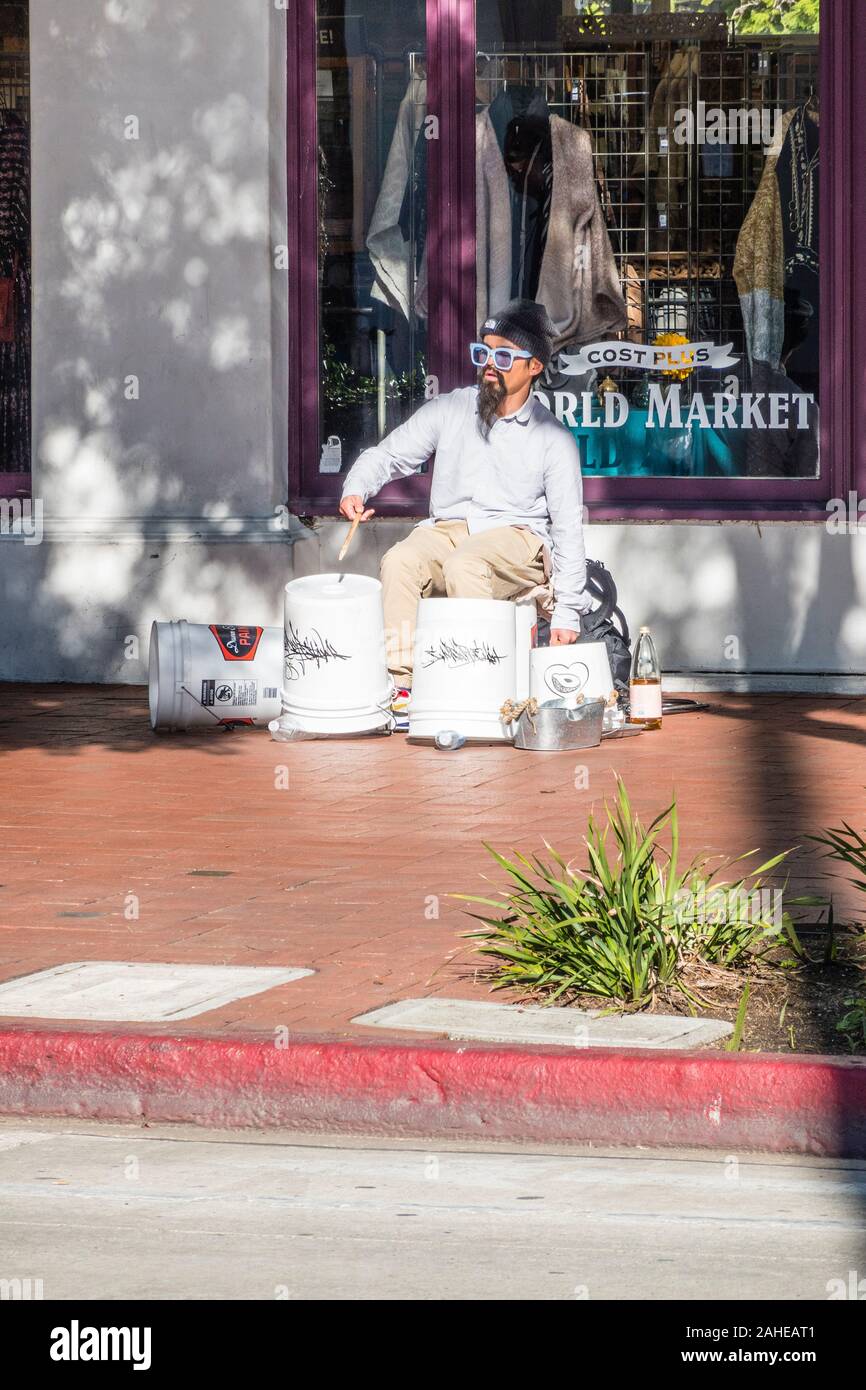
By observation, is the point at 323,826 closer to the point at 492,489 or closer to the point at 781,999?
the point at 781,999

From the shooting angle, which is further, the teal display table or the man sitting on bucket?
the teal display table

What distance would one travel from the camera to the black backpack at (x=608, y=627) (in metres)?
10.1

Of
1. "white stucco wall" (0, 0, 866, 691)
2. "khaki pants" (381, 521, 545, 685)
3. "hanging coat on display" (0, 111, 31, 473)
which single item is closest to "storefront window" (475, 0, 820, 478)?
"white stucco wall" (0, 0, 866, 691)

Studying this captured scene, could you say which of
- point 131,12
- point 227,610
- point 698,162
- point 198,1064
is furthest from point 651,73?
point 198,1064

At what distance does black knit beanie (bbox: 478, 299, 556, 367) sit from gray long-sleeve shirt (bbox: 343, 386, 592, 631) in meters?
0.24

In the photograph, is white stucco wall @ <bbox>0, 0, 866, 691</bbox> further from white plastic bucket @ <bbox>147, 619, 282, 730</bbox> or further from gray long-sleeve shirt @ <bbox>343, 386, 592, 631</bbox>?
white plastic bucket @ <bbox>147, 619, 282, 730</bbox>

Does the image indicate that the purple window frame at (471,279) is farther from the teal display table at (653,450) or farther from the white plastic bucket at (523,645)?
the white plastic bucket at (523,645)

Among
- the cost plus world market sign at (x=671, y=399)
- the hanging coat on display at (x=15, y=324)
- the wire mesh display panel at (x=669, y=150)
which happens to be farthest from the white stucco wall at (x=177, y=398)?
the wire mesh display panel at (x=669, y=150)

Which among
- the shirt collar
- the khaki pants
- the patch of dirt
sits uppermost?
the shirt collar

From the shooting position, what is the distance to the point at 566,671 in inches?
367

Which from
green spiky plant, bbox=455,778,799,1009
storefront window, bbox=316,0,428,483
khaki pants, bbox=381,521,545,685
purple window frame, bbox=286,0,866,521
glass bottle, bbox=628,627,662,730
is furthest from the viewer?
storefront window, bbox=316,0,428,483

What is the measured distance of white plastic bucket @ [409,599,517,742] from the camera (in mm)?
9305

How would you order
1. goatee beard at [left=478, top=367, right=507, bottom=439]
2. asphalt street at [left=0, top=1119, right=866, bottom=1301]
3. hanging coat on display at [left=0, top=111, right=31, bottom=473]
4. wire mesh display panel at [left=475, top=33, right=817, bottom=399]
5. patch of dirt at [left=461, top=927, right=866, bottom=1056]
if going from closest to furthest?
1. asphalt street at [left=0, top=1119, right=866, bottom=1301]
2. patch of dirt at [left=461, top=927, right=866, bottom=1056]
3. goatee beard at [left=478, top=367, right=507, bottom=439]
4. wire mesh display panel at [left=475, top=33, right=817, bottom=399]
5. hanging coat on display at [left=0, top=111, right=31, bottom=473]

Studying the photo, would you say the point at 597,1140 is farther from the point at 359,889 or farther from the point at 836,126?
the point at 836,126
